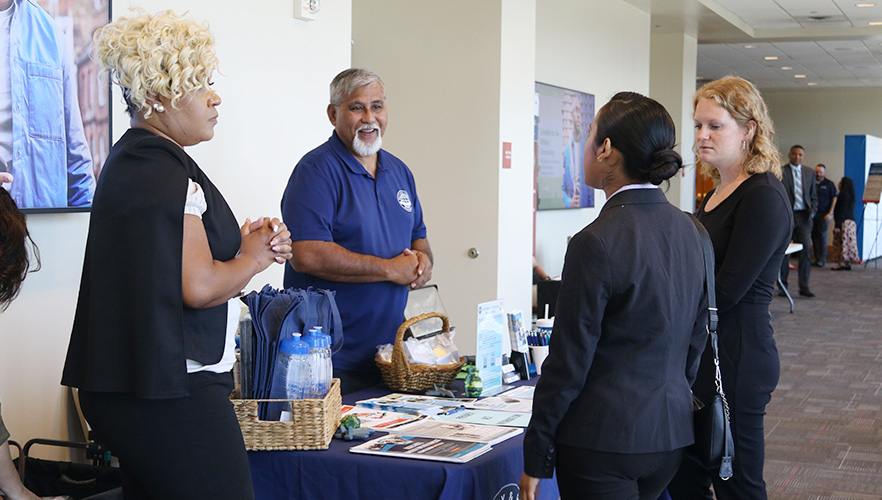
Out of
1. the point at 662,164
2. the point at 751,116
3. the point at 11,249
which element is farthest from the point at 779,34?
the point at 11,249

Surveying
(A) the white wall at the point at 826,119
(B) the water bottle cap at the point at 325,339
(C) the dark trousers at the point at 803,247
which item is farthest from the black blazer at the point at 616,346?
(A) the white wall at the point at 826,119

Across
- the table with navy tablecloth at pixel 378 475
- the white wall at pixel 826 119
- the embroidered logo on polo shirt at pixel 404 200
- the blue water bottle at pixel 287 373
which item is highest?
the white wall at pixel 826 119

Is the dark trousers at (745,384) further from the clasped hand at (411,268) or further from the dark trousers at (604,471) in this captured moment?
the clasped hand at (411,268)

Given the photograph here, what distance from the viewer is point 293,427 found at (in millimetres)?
1880

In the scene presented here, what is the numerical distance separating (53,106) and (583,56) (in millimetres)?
6030

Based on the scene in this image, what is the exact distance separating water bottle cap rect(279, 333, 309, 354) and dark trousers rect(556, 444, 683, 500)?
0.60 meters

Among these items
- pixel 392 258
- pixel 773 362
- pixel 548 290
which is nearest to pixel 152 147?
pixel 392 258

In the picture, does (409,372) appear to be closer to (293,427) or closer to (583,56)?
(293,427)

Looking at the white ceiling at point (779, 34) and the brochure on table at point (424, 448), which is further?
the white ceiling at point (779, 34)

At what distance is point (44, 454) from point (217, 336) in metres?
1.33

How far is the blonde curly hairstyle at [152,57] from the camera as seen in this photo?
5.06 feet

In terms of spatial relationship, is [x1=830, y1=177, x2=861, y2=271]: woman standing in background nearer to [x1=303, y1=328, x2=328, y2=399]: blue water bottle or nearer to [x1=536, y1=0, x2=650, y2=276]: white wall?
[x1=536, y1=0, x2=650, y2=276]: white wall

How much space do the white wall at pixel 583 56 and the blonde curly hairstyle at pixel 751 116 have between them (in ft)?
15.0

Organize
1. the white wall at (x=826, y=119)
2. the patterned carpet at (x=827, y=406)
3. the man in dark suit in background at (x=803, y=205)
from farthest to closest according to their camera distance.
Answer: the white wall at (x=826, y=119) → the man in dark suit in background at (x=803, y=205) → the patterned carpet at (x=827, y=406)
